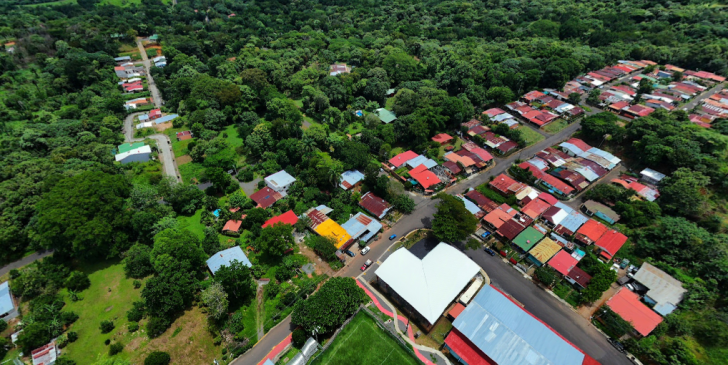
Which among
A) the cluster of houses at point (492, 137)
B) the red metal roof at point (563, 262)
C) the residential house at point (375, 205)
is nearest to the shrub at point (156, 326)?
the residential house at point (375, 205)

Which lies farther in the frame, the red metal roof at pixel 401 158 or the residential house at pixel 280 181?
the red metal roof at pixel 401 158

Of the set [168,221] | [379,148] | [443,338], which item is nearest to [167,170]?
[168,221]

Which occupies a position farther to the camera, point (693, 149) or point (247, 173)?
point (247, 173)

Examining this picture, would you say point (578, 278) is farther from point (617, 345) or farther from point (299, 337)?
point (299, 337)

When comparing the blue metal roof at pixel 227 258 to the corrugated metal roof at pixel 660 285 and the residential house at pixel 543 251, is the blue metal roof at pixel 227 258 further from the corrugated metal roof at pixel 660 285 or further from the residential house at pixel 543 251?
the corrugated metal roof at pixel 660 285

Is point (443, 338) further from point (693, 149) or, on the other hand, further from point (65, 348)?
point (693, 149)

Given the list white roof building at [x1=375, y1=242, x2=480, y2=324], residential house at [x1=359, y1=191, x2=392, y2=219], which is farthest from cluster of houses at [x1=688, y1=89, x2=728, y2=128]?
residential house at [x1=359, y1=191, x2=392, y2=219]
